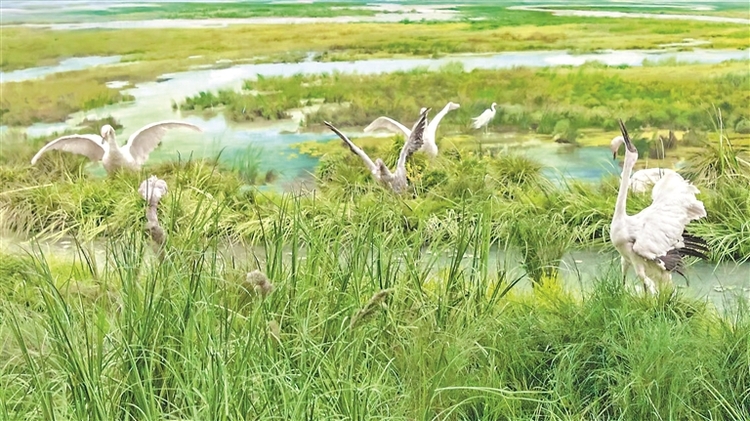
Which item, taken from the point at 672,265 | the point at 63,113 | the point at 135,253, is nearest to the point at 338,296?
the point at 135,253

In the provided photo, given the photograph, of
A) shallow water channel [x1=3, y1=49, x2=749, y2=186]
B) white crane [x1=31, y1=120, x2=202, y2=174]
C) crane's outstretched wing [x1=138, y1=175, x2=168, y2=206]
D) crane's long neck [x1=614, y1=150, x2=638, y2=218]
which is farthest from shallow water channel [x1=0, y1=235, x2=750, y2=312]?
shallow water channel [x1=3, y1=49, x2=749, y2=186]

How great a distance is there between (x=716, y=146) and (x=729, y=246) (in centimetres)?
66

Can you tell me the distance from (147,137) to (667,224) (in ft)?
8.14

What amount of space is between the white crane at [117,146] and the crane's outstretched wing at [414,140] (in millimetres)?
1067

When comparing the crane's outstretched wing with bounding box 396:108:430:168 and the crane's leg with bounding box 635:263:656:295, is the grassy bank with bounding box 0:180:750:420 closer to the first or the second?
the crane's leg with bounding box 635:263:656:295

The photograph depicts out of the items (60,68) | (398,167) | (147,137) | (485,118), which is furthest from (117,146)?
(485,118)

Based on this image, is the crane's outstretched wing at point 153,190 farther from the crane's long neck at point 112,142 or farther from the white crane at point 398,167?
the crane's long neck at point 112,142

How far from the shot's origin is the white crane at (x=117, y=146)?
419 cm

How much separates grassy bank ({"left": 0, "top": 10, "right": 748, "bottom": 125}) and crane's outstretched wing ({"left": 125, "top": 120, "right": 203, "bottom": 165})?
0.43m

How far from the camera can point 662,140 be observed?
4.34 m

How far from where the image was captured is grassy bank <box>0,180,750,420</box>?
206 centimetres

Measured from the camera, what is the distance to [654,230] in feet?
9.82

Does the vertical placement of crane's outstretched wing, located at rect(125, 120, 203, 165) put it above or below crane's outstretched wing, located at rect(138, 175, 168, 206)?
below

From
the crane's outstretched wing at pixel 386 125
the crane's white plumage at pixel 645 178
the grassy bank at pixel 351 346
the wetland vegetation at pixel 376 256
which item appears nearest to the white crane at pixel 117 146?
the wetland vegetation at pixel 376 256
